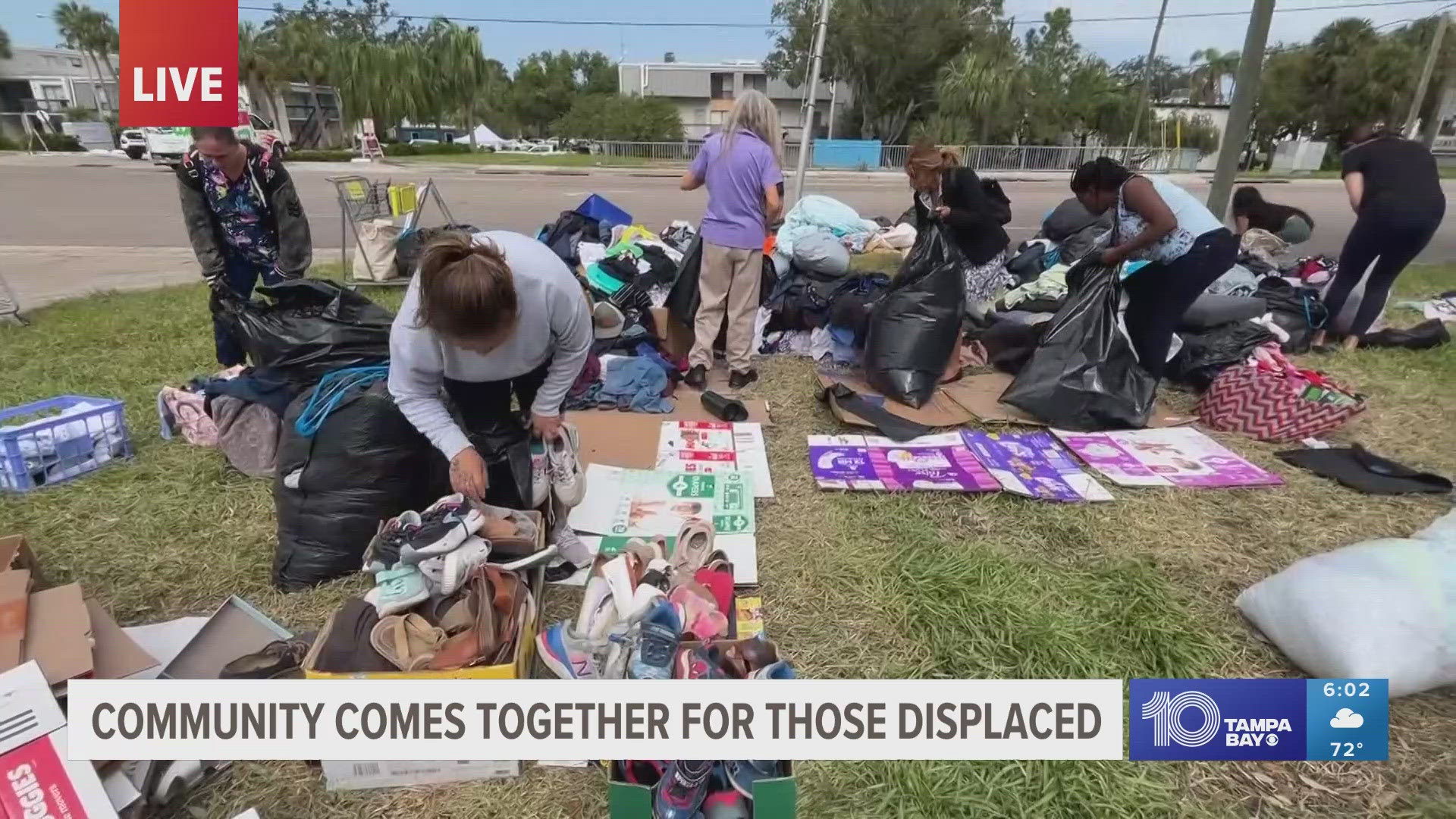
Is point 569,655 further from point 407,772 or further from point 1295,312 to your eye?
point 1295,312

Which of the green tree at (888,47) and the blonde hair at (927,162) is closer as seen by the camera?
the blonde hair at (927,162)

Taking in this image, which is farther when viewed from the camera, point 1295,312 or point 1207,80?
point 1207,80

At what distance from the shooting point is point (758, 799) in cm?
122

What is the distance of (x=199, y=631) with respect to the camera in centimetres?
178

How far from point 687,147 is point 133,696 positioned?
98.3ft

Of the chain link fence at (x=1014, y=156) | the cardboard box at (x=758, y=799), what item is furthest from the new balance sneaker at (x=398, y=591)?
the chain link fence at (x=1014, y=156)

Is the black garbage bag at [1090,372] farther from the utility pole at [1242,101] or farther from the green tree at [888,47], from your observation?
the green tree at [888,47]

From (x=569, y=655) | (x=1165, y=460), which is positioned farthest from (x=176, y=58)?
(x=1165, y=460)

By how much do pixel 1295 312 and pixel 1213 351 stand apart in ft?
3.76

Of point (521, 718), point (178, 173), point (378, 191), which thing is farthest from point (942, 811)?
point (378, 191)

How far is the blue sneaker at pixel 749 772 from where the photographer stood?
127cm

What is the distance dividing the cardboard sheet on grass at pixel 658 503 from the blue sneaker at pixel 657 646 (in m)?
0.92

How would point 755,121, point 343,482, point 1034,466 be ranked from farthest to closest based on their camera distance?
point 755,121 < point 1034,466 < point 343,482

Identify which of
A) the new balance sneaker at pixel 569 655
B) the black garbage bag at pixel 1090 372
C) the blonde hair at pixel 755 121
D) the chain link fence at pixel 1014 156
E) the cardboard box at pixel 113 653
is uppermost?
the chain link fence at pixel 1014 156
